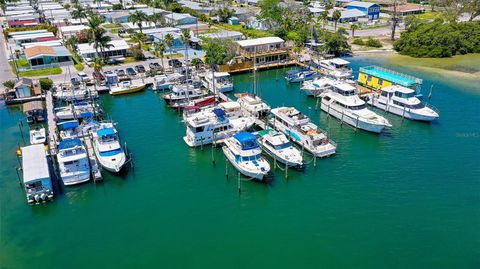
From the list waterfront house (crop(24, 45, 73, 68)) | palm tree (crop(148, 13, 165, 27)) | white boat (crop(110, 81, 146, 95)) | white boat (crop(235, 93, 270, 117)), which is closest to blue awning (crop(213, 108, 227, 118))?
white boat (crop(235, 93, 270, 117))

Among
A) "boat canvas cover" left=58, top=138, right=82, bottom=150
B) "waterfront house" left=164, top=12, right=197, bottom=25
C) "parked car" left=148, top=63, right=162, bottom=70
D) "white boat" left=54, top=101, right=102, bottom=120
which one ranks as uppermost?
"waterfront house" left=164, top=12, right=197, bottom=25

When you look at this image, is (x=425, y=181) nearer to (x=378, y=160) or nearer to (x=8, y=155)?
(x=378, y=160)

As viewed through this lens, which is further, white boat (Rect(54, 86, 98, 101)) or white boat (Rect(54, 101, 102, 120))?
white boat (Rect(54, 86, 98, 101))

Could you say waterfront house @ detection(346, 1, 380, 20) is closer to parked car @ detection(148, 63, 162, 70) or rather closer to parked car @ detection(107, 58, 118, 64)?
parked car @ detection(148, 63, 162, 70)

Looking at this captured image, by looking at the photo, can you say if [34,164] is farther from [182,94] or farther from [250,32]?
[250,32]

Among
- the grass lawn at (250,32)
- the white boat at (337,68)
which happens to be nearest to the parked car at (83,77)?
the white boat at (337,68)

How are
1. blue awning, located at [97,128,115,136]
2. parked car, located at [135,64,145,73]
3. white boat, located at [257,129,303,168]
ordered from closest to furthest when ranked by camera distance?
1. white boat, located at [257,129,303,168]
2. blue awning, located at [97,128,115,136]
3. parked car, located at [135,64,145,73]
